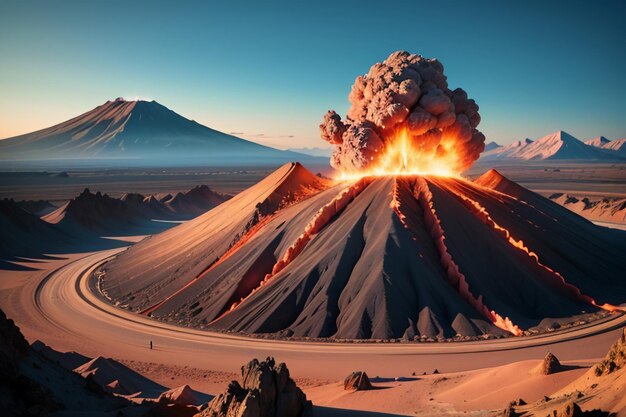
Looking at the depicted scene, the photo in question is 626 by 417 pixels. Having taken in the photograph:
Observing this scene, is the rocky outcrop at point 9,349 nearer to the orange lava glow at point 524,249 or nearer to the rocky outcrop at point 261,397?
the rocky outcrop at point 261,397

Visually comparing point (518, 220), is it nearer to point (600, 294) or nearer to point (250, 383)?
point (600, 294)

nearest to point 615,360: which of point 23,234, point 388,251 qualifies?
point 388,251

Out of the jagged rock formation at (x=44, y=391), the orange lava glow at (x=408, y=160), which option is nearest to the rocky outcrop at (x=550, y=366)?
the jagged rock formation at (x=44, y=391)

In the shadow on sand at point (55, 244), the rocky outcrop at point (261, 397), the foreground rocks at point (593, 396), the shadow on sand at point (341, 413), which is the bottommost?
the shadow on sand at point (55, 244)

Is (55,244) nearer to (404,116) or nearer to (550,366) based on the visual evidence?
(404,116)

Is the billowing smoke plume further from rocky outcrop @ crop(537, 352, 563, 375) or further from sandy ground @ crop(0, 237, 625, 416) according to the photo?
rocky outcrop @ crop(537, 352, 563, 375)

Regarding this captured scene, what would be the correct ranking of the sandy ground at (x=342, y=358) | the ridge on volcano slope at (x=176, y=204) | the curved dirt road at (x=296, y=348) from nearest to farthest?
the sandy ground at (x=342, y=358) → the curved dirt road at (x=296, y=348) → the ridge on volcano slope at (x=176, y=204)
